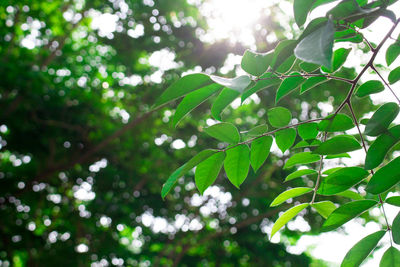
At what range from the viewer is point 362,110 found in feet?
14.3

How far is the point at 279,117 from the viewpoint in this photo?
682 millimetres

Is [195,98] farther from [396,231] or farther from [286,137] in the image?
[396,231]

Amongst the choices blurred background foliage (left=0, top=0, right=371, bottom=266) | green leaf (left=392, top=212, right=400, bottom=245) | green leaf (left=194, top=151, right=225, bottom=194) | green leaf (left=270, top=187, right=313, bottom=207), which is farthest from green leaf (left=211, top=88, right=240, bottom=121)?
blurred background foliage (left=0, top=0, right=371, bottom=266)

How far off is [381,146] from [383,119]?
4cm

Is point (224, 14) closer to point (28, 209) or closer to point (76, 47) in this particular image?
point (76, 47)

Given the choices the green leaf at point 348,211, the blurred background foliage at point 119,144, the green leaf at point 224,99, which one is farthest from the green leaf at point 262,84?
the blurred background foliage at point 119,144

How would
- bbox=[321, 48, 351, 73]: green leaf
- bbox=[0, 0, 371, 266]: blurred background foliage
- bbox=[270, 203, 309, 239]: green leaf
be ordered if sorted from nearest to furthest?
bbox=[321, 48, 351, 73]: green leaf < bbox=[270, 203, 309, 239]: green leaf < bbox=[0, 0, 371, 266]: blurred background foliage

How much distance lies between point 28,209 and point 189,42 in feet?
11.7

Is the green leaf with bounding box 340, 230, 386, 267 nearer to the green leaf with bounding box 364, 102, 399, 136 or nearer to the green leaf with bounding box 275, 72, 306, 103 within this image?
the green leaf with bounding box 364, 102, 399, 136

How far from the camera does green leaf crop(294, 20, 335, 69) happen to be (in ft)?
1.14

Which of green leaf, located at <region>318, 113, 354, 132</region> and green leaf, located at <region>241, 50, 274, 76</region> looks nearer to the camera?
green leaf, located at <region>241, 50, 274, 76</region>

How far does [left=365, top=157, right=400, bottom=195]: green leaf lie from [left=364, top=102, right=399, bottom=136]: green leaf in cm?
5

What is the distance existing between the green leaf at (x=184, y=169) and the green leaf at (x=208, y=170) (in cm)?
2

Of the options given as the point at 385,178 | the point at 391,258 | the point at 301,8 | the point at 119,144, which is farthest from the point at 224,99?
the point at 119,144
